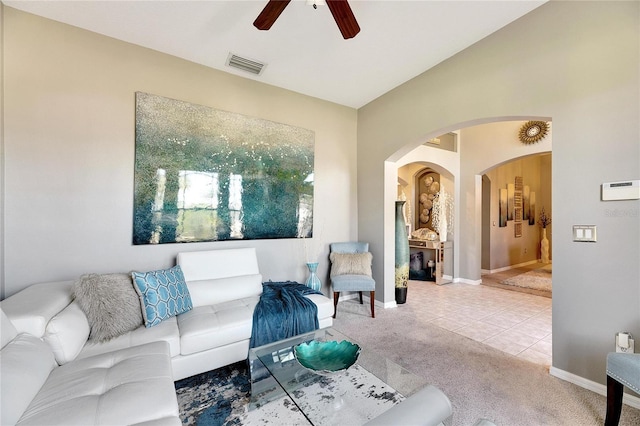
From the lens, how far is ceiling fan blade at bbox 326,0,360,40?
1.62 meters

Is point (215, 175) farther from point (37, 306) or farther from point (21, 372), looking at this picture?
point (21, 372)

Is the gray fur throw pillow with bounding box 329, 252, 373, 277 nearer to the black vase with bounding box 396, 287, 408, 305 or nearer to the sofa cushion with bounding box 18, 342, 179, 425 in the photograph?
the black vase with bounding box 396, 287, 408, 305

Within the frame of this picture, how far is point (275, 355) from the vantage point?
178 cm

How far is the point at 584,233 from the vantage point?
1943mm

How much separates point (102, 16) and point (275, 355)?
10.2ft

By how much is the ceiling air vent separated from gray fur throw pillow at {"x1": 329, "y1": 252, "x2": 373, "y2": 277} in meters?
2.51

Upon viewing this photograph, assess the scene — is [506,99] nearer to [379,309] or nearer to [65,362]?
[379,309]

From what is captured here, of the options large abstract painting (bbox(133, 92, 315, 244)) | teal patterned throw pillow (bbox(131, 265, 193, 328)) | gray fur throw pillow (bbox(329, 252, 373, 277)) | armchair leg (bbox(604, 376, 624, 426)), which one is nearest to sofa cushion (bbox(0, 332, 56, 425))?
teal patterned throw pillow (bbox(131, 265, 193, 328))

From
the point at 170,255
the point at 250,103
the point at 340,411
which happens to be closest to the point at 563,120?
the point at 340,411

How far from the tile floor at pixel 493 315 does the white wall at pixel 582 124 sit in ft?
1.81

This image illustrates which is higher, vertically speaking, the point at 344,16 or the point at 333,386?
the point at 344,16

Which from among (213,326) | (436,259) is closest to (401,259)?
(436,259)

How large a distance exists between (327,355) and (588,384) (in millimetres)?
1973

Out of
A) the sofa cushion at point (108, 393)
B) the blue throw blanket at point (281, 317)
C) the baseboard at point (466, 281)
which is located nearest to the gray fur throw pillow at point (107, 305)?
the sofa cushion at point (108, 393)
